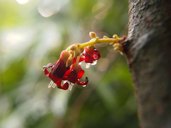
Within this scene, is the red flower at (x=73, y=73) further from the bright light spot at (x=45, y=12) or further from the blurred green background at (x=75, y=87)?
the bright light spot at (x=45, y=12)

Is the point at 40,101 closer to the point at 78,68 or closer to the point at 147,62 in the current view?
the point at 78,68

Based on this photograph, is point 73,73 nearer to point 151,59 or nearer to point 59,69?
point 59,69

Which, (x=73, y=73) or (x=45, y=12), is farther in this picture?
(x=45, y=12)

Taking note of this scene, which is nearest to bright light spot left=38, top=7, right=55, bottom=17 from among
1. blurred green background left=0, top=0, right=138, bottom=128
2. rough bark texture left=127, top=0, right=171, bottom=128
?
blurred green background left=0, top=0, right=138, bottom=128

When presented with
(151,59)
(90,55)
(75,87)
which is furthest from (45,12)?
(151,59)

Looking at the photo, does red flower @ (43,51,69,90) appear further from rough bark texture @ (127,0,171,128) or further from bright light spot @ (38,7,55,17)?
bright light spot @ (38,7,55,17)
